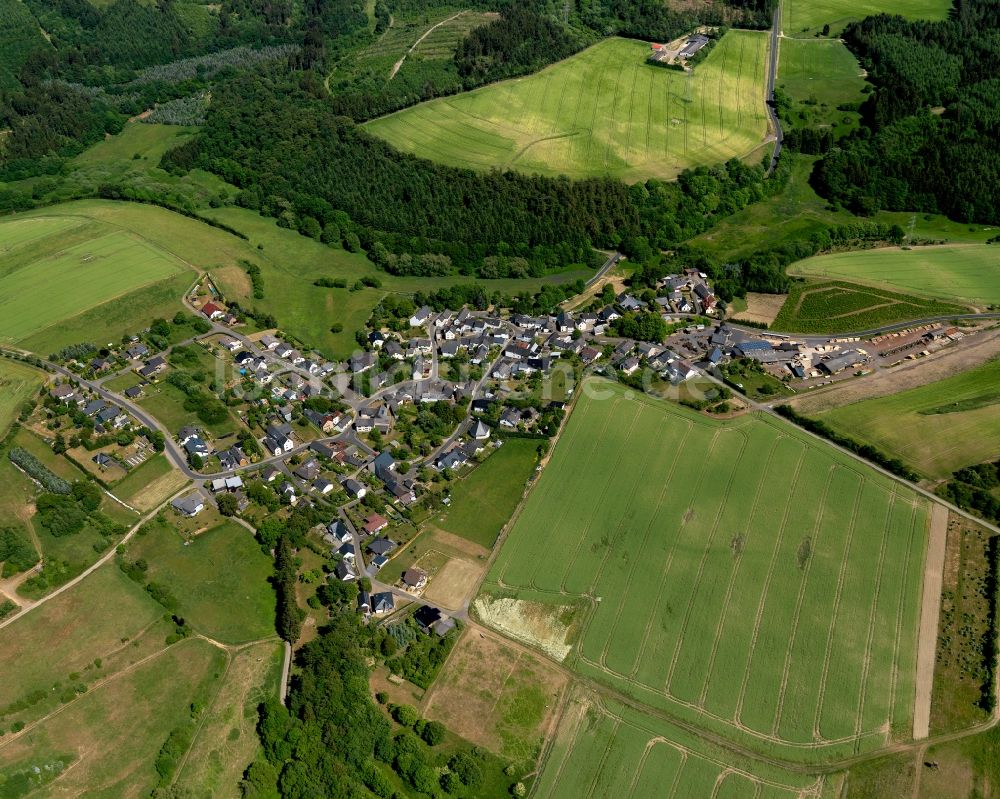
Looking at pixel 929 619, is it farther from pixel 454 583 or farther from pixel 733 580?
pixel 454 583

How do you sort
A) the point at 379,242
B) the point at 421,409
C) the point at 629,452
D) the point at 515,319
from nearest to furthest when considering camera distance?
the point at 629,452 < the point at 421,409 < the point at 515,319 < the point at 379,242

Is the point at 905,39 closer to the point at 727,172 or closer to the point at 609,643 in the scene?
the point at 727,172

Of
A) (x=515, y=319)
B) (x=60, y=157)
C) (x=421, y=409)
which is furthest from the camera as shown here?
(x=60, y=157)

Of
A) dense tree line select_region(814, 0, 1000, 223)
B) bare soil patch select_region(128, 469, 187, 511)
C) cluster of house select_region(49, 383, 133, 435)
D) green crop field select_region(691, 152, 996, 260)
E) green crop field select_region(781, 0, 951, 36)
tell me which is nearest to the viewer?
bare soil patch select_region(128, 469, 187, 511)

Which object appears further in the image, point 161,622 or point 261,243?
point 261,243

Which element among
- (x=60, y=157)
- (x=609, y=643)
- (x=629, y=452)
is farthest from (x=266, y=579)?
(x=60, y=157)

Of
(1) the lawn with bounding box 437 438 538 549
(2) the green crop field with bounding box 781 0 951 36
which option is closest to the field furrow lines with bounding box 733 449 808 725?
(1) the lawn with bounding box 437 438 538 549

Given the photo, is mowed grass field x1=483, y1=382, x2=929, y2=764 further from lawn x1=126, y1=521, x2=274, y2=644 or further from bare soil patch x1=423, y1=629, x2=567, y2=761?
lawn x1=126, y1=521, x2=274, y2=644

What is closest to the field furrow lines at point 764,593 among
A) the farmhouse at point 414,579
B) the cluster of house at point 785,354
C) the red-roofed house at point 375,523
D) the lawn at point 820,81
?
the cluster of house at point 785,354

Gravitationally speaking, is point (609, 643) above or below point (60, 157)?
below
